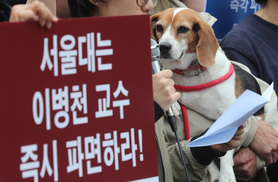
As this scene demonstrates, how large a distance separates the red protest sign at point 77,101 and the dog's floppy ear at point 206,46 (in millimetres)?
765

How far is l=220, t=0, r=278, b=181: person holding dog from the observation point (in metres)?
2.20

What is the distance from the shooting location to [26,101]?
84cm

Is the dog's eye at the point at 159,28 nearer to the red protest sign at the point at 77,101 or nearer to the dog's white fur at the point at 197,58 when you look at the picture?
the dog's white fur at the point at 197,58

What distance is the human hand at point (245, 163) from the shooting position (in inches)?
69.5

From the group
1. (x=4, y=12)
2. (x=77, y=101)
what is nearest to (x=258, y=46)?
(x=4, y=12)

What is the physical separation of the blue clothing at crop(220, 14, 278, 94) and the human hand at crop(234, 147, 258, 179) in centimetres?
61

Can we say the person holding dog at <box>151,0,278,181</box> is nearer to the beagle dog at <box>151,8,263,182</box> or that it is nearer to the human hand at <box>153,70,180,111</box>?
the beagle dog at <box>151,8,263,182</box>

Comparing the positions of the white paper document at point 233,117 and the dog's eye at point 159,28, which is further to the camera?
the dog's eye at point 159,28

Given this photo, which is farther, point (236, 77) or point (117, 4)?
point (236, 77)

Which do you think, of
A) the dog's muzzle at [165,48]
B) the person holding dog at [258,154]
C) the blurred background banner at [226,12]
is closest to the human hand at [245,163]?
the person holding dog at [258,154]

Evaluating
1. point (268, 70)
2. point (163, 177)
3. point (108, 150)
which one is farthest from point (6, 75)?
point (268, 70)

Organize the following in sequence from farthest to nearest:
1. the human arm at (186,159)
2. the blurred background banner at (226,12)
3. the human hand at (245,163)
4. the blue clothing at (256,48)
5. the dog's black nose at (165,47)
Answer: the blurred background banner at (226,12) → the blue clothing at (256,48) → the human hand at (245,163) → the dog's black nose at (165,47) → the human arm at (186,159)

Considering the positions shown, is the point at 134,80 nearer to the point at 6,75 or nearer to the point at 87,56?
the point at 87,56

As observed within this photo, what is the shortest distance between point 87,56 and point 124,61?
10 centimetres
